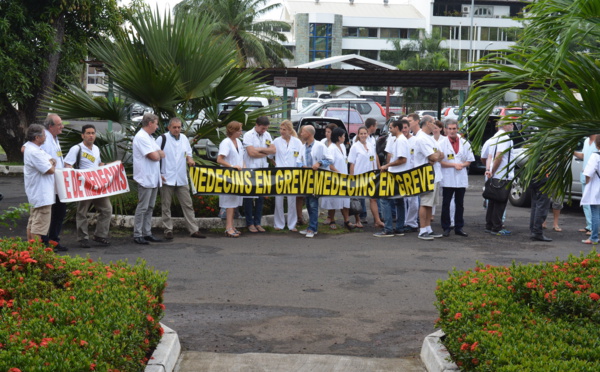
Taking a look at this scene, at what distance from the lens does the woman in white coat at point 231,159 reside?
1262cm

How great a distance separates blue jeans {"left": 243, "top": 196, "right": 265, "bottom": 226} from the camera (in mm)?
13152

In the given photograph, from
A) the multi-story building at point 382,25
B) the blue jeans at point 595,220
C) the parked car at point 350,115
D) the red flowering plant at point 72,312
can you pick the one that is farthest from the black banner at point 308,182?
the multi-story building at point 382,25

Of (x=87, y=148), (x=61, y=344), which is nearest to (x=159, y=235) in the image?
(x=87, y=148)

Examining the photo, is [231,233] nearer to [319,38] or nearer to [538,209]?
[538,209]

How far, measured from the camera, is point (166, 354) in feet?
19.7

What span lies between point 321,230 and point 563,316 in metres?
7.85

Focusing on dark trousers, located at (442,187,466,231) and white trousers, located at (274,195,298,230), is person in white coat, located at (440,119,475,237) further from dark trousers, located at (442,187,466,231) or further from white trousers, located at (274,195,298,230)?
white trousers, located at (274,195,298,230)

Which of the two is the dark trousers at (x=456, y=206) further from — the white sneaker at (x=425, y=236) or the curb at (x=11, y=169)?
the curb at (x=11, y=169)

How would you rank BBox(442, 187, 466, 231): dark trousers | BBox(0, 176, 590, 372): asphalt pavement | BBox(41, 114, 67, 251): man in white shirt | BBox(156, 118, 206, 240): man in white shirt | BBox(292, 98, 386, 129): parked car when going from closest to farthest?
BBox(0, 176, 590, 372): asphalt pavement → BBox(41, 114, 67, 251): man in white shirt → BBox(156, 118, 206, 240): man in white shirt → BBox(442, 187, 466, 231): dark trousers → BBox(292, 98, 386, 129): parked car

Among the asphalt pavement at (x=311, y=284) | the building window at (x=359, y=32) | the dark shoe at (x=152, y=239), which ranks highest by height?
the building window at (x=359, y=32)

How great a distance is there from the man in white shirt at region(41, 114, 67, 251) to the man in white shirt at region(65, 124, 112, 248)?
26 cm

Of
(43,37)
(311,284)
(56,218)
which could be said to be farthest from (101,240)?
(43,37)

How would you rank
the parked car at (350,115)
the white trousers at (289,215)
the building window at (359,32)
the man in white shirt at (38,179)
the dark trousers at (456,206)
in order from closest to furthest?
1. the man in white shirt at (38,179)
2. the dark trousers at (456,206)
3. the white trousers at (289,215)
4. the parked car at (350,115)
5. the building window at (359,32)

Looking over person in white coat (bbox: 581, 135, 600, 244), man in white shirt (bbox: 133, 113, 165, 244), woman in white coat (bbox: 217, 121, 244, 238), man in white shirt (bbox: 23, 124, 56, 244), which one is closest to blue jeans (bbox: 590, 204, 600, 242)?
person in white coat (bbox: 581, 135, 600, 244)
